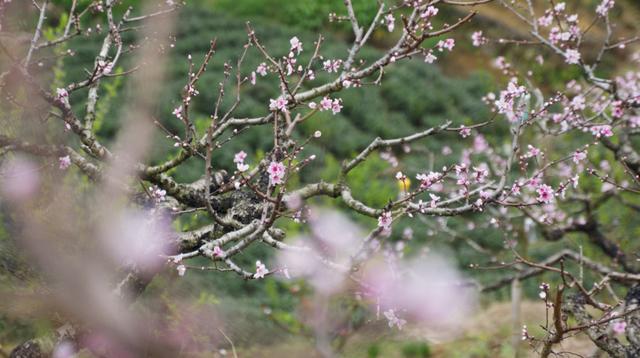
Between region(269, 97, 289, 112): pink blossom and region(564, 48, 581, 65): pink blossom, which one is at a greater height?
region(564, 48, 581, 65): pink blossom

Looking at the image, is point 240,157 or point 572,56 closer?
point 240,157

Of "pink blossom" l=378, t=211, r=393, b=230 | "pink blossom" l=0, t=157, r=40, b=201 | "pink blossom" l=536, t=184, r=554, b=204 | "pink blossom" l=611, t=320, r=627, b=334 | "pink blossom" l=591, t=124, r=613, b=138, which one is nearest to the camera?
"pink blossom" l=378, t=211, r=393, b=230

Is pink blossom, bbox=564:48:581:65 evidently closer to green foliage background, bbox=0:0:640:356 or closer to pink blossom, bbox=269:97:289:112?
green foliage background, bbox=0:0:640:356

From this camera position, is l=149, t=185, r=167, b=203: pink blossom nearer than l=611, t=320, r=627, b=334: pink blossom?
Yes

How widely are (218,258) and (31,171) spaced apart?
1252 millimetres

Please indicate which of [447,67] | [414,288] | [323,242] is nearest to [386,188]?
[414,288]

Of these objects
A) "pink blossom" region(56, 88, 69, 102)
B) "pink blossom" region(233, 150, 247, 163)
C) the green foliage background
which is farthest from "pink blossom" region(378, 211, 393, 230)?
the green foliage background

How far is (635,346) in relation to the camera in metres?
3.42

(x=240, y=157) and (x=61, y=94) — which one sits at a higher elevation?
(x=61, y=94)

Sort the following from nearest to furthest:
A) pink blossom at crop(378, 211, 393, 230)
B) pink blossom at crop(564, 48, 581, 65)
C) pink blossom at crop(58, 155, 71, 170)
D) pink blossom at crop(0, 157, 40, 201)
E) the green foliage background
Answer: pink blossom at crop(378, 211, 393, 230) < pink blossom at crop(58, 155, 71, 170) < pink blossom at crop(0, 157, 40, 201) < pink blossom at crop(564, 48, 581, 65) < the green foliage background

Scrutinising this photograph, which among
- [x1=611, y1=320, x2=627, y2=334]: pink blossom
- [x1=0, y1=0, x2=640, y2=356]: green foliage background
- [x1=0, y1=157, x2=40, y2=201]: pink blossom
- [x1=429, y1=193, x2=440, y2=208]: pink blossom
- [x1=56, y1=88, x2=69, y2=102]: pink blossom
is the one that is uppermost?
[x1=0, y1=0, x2=640, y2=356]: green foliage background

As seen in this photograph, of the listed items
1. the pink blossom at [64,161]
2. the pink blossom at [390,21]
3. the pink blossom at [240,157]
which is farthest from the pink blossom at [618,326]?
the pink blossom at [64,161]

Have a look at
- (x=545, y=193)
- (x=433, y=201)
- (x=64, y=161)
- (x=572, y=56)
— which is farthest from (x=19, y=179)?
(x=572, y=56)

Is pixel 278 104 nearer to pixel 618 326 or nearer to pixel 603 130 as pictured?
pixel 603 130
